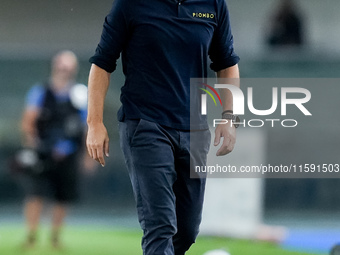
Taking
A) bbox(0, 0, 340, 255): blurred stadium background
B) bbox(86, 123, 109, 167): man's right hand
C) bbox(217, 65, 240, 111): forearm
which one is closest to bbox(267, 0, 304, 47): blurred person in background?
bbox(0, 0, 340, 255): blurred stadium background

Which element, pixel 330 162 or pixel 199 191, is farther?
pixel 330 162

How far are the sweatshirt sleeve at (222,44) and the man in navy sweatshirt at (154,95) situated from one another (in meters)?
0.09

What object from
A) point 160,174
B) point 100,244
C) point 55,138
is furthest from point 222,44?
point 100,244

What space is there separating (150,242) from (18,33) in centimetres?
299

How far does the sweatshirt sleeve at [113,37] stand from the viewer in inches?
104

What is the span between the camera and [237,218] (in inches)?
194

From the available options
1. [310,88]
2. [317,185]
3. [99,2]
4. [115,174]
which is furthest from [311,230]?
[99,2]

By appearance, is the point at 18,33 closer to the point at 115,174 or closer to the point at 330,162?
the point at 115,174

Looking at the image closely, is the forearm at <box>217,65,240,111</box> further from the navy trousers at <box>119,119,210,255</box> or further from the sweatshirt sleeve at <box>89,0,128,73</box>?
the sweatshirt sleeve at <box>89,0,128,73</box>

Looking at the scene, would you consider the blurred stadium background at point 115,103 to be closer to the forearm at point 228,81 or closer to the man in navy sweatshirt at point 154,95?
the forearm at point 228,81

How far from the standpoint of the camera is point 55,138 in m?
4.90

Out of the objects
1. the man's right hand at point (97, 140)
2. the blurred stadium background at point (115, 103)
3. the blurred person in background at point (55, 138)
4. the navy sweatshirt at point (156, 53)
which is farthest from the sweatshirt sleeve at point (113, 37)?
the blurred stadium background at point (115, 103)

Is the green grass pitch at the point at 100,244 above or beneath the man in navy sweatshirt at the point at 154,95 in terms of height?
beneath

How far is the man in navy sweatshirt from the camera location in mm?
2576
